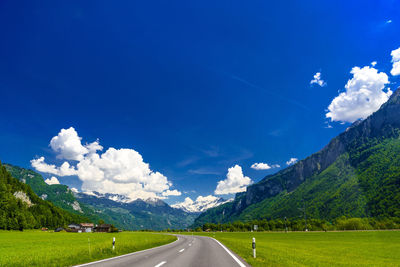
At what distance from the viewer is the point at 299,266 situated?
11547 millimetres

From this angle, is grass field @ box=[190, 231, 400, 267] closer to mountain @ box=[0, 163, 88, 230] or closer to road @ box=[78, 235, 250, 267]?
road @ box=[78, 235, 250, 267]

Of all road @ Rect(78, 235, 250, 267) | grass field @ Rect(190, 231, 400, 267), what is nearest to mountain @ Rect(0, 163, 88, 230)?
grass field @ Rect(190, 231, 400, 267)

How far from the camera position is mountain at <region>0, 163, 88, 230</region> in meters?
92.7

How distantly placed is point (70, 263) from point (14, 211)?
4343 inches

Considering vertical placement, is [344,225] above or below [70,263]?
below

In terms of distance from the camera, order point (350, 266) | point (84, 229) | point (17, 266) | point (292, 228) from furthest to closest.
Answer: point (84, 229)
point (292, 228)
point (350, 266)
point (17, 266)

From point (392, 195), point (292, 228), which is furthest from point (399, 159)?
point (292, 228)

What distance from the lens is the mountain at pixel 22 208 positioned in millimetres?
92725

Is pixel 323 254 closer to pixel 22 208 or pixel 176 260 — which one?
pixel 176 260

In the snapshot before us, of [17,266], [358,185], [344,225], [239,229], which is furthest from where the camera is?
[358,185]

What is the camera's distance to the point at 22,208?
380ft

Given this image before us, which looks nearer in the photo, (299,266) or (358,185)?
(299,266)

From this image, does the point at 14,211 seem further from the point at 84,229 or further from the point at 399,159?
the point at 399,159

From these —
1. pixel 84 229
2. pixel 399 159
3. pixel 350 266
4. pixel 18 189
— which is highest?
pixel 399 159
